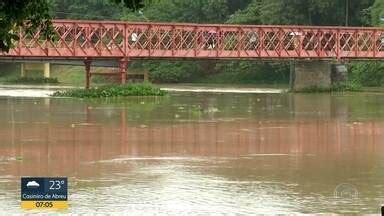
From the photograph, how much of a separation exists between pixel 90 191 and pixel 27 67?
8230 cm

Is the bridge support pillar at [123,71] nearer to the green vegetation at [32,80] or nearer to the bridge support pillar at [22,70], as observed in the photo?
the green vegetation at [32,80]

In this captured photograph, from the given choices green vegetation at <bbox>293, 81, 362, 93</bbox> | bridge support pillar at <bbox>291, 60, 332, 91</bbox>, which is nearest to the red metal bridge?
bridge support pillar at <bbox>291, 60, 332, 91</bbox>

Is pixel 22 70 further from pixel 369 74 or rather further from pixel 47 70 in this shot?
pixel 369 74

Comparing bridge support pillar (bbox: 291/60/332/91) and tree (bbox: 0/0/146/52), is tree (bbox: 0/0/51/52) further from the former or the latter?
bridge support pillar (bbox: 291/60/332/91)

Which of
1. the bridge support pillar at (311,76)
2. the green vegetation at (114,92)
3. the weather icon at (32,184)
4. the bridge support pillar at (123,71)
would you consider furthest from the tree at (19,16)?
the bridge support pillar at (311,76)

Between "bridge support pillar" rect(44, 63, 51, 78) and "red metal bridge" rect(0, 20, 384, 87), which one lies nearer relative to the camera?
"red metal bridge" rect(0, 20, 384, 87)

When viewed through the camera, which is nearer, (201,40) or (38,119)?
(38,119)

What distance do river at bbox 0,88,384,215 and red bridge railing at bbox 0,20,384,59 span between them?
18965mm

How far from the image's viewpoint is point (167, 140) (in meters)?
25.6

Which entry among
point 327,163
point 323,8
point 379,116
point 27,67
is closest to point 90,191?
point 327,163

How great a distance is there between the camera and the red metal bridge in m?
57.1

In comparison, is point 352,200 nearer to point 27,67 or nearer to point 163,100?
point 163,100

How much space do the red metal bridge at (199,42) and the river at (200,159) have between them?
61.8 feet

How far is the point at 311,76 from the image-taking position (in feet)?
206
